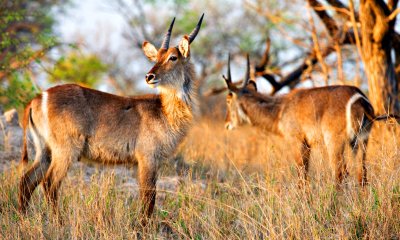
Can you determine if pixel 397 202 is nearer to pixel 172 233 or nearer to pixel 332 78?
pixel 172 233

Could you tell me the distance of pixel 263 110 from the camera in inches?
292

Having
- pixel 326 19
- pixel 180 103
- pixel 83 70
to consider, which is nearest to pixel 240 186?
pixel 180 103

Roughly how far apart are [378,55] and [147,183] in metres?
4.84

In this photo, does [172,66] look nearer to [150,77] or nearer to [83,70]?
[150,77]

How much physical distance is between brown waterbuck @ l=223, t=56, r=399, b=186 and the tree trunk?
1.86 meters

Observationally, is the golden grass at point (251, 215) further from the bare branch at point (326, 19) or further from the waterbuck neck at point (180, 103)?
the bare branch at point (326, 19)

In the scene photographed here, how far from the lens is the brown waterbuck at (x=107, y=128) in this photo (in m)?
4.96

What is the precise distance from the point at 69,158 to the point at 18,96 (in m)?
3.69

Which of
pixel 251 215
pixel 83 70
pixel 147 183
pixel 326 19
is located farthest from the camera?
pixel 83 70

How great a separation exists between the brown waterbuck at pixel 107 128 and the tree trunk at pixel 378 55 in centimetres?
382

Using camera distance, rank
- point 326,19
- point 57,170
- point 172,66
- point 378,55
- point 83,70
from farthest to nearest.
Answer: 1. point 83,70
2. point 326,19
3. point 378,55
4. point 172,66
5. point 57,170

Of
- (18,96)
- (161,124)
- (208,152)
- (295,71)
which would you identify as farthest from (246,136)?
(161,124)

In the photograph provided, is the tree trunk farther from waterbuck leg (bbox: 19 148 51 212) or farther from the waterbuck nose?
waterbuck leg (bbox: 19 148 51 212)

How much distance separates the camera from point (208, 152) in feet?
26.7
